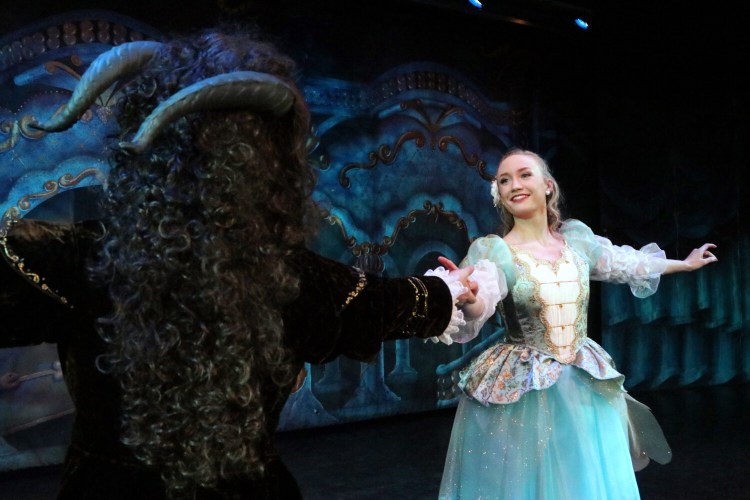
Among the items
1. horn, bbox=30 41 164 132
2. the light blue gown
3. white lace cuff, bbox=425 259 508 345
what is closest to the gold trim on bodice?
the light blue gown

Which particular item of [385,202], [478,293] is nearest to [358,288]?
[478,293]

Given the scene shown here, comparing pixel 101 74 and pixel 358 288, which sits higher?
pixel 101 74

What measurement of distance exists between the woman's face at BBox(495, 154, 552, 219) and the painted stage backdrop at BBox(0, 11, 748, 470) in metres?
1.47

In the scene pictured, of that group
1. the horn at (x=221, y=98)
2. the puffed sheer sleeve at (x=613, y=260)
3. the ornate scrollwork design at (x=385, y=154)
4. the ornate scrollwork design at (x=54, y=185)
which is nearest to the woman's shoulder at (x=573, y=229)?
the puffed sheer sleeve at (x=613, y=260)

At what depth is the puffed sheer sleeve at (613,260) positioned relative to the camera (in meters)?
2.76

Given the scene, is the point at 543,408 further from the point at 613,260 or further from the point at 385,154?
the point at 385,154

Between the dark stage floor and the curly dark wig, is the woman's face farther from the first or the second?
the curly dark wig

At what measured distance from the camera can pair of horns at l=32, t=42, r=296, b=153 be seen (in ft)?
3.32

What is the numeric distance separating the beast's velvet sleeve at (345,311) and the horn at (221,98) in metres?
0.23

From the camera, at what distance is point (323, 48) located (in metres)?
4.79

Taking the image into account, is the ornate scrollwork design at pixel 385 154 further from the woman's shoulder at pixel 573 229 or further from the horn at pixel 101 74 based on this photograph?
the horn at pixel 101 74

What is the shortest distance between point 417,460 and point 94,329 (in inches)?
127

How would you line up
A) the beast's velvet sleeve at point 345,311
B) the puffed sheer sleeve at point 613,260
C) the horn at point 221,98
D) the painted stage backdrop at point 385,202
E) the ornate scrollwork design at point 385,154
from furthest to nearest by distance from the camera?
the ornate scrollwork design at point 385,154 → the painted stage backdrop at point 385,202 → the puffed sheer sleeve at point 613,260 → the beast's velvet sleeve at point 345,311 → the horn at point 221,98

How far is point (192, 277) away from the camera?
3.53 feet
